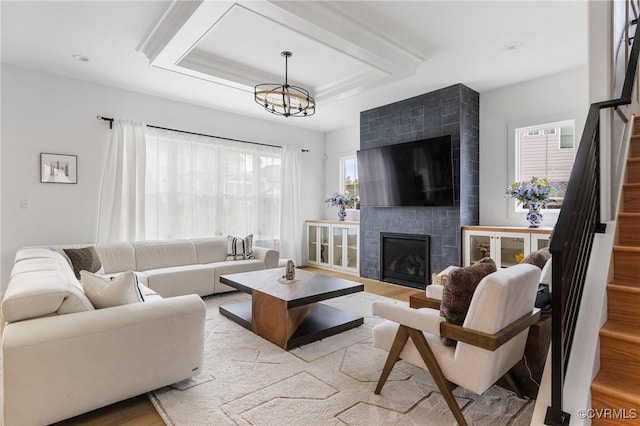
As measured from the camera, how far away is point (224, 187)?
5.54m

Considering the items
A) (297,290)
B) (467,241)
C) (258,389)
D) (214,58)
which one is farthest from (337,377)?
(214,58)

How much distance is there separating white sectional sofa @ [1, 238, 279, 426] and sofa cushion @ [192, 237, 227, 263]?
2.33 metres

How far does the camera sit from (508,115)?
4.43 metres

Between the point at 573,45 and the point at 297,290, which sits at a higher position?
the point at 573,45

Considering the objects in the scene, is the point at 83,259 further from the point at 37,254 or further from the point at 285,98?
the point at 285,98

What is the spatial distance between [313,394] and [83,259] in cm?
304

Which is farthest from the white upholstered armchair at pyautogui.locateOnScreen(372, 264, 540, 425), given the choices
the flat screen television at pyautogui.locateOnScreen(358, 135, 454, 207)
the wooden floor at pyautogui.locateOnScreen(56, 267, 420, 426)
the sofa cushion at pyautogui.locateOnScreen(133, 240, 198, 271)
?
the sofa cushion at pyautogui.locateOnScreen(133, 240, 198, 271)

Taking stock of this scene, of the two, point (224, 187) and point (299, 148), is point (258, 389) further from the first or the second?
point (299, 148)

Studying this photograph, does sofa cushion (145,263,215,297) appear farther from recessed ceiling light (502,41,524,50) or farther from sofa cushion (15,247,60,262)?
recessed ceiling light (502,41,524,50)

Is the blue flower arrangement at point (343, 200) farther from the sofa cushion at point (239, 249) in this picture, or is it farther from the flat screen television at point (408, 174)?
the sofa cushion at point (239, 249)

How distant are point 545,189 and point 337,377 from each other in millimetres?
3207

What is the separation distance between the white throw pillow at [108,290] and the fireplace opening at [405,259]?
3767 mm

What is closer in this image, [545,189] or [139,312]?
[139,312]

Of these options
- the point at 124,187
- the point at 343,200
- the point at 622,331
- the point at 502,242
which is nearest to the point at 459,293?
the point at 622,331
